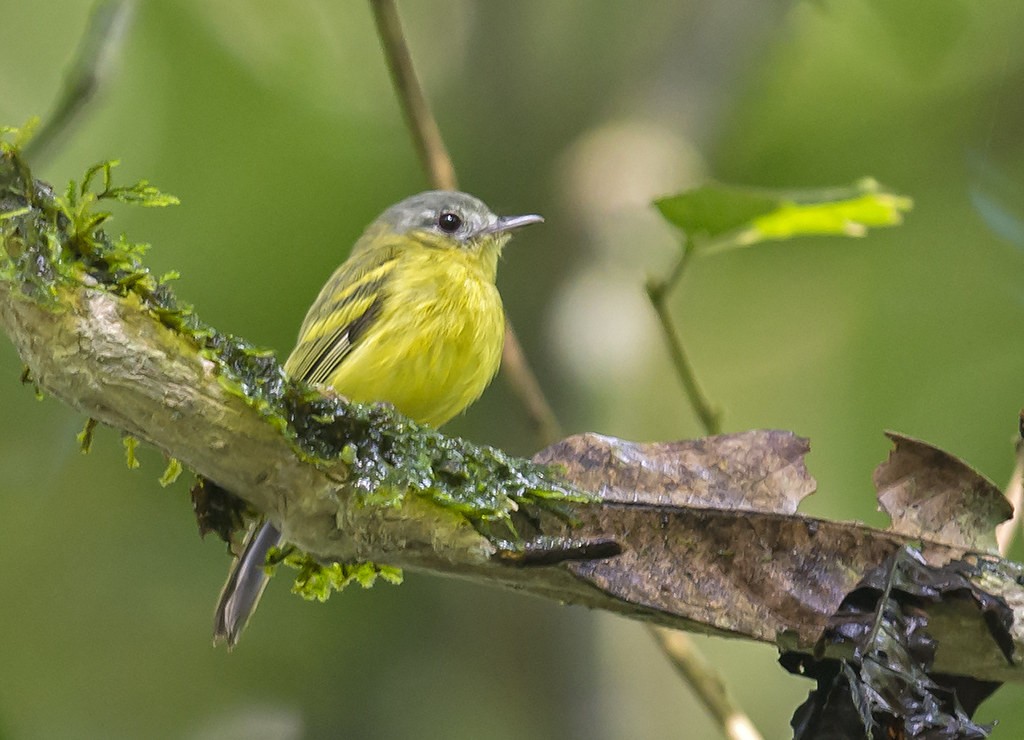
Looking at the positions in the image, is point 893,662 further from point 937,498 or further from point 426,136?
point 426,136

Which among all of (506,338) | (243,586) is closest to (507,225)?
(506,338)

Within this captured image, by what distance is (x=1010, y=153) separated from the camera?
505cm

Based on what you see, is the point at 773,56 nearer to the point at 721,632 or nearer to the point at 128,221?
the point at 128,221

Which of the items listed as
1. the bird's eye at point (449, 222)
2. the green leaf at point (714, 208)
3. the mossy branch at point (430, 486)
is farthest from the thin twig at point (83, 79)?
the bird's eye at point (449, 222)

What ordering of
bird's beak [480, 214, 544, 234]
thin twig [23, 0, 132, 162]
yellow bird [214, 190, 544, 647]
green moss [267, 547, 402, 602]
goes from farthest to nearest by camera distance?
bird's beak [480, 214, 544, 234] → yellow bird [214, 190, 544, 647] → thin twig [23, 0, 132, 162] → green moss [267, 547, 402, 602]

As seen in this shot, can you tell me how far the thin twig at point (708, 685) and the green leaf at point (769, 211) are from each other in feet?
3.30

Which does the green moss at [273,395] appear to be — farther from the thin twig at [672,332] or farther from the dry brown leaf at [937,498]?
the thin twig at [672,332]

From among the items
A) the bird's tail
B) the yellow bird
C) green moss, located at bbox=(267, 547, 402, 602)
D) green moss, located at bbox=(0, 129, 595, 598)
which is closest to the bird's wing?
the yellow bird

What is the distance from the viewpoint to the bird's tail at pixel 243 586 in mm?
2805

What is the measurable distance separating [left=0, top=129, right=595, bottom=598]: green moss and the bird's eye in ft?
6.62

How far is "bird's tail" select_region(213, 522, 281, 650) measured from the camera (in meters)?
2.80

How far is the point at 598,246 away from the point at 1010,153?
6.20ft

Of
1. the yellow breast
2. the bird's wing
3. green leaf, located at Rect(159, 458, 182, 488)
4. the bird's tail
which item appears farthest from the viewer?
the bird's wing

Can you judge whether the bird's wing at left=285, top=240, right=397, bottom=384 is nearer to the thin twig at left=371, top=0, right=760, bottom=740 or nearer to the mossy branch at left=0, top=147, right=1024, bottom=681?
the thin twig at left=371, top=0, right=760, bottom=740
